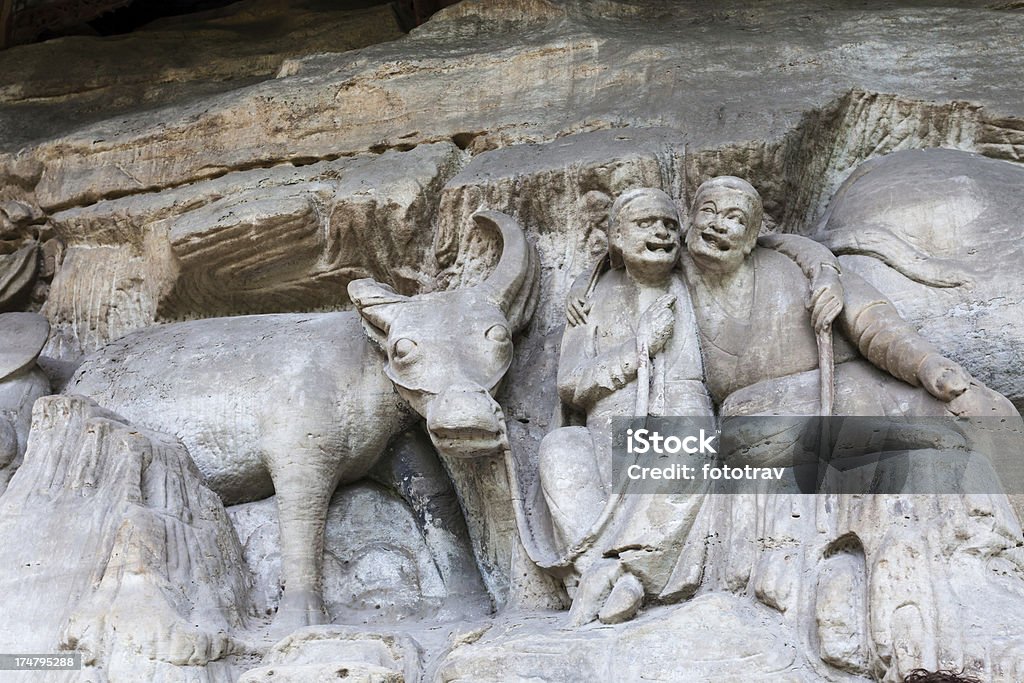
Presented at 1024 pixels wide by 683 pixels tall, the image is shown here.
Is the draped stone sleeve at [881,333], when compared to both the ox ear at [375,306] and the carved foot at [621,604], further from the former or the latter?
the ox ear at [375,306]

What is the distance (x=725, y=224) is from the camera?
5.43m

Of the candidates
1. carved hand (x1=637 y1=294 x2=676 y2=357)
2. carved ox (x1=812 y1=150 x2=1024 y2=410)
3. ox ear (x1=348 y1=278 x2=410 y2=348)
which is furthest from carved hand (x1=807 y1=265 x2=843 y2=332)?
ox ear (x1=348 y1=278 x2=410 y2=348)

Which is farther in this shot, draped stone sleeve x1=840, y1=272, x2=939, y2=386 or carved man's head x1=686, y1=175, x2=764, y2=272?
carved man's head x1=686, y1=175, x2=764, y2=272

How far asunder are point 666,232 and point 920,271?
0.95 metres

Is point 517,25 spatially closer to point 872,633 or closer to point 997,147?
point 997,147

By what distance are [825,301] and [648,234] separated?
0.69 metres

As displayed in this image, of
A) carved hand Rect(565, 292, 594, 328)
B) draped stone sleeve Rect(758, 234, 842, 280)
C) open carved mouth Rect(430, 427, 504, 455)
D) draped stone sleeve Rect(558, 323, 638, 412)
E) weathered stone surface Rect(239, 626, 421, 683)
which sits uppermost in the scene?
draped stone sleeve Rect(758, 234, 842, 280)

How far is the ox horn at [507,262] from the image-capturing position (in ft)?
19.2

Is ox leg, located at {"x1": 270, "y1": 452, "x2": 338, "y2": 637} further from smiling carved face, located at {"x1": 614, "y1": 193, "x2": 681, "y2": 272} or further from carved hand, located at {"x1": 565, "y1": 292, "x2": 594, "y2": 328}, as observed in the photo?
smiling carved face, located at {"x1": 614, "y1": 193, "x2": 681, "y2": 272}

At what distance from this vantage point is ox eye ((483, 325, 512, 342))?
223 inches

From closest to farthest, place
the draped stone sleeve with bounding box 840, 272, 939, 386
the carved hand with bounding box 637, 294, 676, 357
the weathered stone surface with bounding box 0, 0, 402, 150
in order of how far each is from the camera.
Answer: the draped stone sleeve with bounding box 840, 272, 939, 386 → the carved hand with bounding box 637, 294, 676, 357 → the weathered stone surface with bounding box 0, 0, 402, 150

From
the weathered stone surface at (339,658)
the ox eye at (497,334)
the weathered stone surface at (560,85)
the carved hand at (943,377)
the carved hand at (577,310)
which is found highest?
the weathered stone surface at (560,85)

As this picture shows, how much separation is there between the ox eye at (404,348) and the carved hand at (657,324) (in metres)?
0.88

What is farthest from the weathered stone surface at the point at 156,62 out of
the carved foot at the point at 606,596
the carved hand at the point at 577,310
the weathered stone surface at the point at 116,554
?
the carved foot at the point at 606,596
